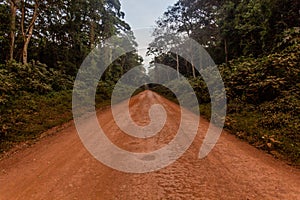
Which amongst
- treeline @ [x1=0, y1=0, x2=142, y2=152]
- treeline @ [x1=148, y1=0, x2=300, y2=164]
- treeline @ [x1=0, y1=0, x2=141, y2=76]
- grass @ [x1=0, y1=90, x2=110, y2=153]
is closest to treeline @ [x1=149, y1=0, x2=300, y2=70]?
treeline @ [x1=148, y1=0, x2=300, y2=164]

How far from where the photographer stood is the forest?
7316mm

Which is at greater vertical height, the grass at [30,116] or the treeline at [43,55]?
the treeline at [43,55]

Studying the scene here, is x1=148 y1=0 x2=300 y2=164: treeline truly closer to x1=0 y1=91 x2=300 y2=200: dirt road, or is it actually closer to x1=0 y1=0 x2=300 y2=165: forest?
x1=0 y1=0 x2=300 y2=165: forest

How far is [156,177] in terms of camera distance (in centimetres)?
409

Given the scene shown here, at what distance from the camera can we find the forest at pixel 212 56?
288 inches

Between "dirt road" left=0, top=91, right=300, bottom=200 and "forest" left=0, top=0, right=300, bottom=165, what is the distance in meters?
1.07

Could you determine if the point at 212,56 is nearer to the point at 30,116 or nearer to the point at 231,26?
the point at 231,26

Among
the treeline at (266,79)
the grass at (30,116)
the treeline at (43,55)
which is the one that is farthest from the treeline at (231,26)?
the grass at (30,116)

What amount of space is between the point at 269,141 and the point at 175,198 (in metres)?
3.69

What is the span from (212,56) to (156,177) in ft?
85.8

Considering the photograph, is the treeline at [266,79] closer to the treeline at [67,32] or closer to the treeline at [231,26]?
the treeline at [231,26]

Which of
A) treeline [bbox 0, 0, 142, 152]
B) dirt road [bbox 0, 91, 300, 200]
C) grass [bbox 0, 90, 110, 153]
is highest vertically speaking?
treeline [bbox 0, 0, 142, 152]

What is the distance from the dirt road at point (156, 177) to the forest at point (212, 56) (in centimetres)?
107

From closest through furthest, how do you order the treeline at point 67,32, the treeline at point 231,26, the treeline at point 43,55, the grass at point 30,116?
the grass at point 30,116 < the treeline at point 43,55 < the treeline at point 231,26 < the treeline at point 67,32
